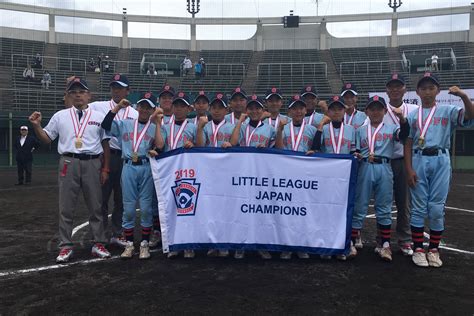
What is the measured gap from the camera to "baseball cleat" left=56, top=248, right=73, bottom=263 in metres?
4.93

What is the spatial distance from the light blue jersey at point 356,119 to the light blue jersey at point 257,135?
51.8 inches

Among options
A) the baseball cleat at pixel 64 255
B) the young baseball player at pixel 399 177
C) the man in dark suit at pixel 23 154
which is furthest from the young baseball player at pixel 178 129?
the man in dark suit at pixel 23 154

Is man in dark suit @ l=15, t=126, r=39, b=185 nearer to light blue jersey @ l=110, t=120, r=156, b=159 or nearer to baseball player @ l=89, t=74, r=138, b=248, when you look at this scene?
baseball player @ l=89, t=74, r=138, b=248

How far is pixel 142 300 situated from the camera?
3.76 metres

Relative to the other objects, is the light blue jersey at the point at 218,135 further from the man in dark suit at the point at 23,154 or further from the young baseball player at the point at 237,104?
the man in dark suit at the point at 23,154

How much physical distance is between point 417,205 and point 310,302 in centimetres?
219

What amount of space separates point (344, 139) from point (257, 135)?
46.9 inches

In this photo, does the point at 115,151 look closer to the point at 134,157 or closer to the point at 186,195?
the point at 134,157

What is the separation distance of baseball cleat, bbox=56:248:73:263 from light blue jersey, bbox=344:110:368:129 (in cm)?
437

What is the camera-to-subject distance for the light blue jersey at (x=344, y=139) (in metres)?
5.24

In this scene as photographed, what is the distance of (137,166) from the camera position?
515cm

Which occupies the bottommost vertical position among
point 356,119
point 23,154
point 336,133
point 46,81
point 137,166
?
Answer: point 23,154

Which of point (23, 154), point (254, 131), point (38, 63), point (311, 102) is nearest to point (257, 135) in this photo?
point (254, 131)

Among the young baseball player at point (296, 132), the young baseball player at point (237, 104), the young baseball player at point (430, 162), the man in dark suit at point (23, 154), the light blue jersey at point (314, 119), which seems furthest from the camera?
the man in dark suit at point (23, 154)
